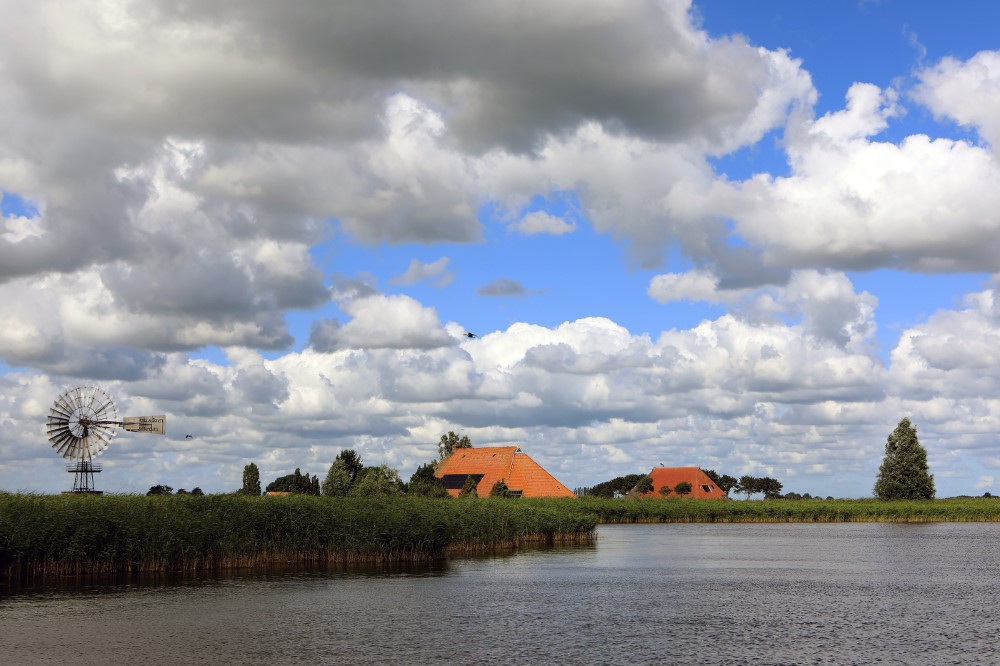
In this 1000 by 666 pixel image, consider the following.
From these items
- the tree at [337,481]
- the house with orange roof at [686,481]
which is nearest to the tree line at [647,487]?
the house with orange roof at [686,481]

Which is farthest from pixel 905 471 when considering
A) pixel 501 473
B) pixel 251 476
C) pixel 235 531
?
pixel 235 531

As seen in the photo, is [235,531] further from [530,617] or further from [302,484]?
[302,484]

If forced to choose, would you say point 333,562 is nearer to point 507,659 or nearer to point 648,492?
point 507,659

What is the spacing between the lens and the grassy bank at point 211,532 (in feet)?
117

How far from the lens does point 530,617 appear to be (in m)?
28.7

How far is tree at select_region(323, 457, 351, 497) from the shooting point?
279ft

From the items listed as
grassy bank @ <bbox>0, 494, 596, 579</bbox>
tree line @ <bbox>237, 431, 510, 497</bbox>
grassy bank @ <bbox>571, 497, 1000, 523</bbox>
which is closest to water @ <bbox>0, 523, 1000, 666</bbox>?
grassy bank @ <bbox>0, 494, 596, 579</bbox>

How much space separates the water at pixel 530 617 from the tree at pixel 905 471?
72.4 meters

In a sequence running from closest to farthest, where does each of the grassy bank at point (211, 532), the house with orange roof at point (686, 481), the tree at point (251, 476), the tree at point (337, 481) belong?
the grassy bank at point (211, 532) → the tree at point (337, 481) → the tree at point (251, 476) → the house with orange roof at point (686, 481)

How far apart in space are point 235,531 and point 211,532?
1.24 meters

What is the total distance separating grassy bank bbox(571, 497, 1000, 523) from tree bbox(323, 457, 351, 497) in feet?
85.8

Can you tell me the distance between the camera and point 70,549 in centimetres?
3578

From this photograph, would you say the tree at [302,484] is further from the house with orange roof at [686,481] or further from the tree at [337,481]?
the house with orange roof at [686,481]

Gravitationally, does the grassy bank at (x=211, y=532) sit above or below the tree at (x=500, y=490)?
below
